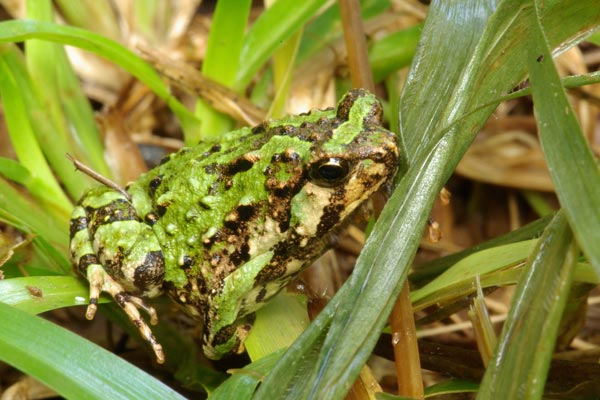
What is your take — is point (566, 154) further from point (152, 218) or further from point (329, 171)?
point (152, 218)

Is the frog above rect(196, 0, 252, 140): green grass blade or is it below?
below

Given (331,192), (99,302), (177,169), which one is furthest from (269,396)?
(177,169)

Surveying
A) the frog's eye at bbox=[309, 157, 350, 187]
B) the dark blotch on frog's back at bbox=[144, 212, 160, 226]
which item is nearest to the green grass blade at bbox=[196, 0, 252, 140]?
the dark blotch on frog's back at bbox=[144, 212, 160, 226]

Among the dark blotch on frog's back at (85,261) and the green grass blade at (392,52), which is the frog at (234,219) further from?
the green grass blade at (392,52)

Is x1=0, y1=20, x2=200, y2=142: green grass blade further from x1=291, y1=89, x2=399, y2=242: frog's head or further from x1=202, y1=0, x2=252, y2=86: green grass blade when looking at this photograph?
x1=291, y1=89, x2=399, y2=242: frog's head

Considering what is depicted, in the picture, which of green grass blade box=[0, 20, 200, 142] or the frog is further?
green grass blade box=[0, 20, 200, 142]

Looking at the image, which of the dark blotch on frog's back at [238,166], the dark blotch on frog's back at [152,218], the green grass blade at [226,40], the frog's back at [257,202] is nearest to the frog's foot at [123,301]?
the frog's back at [257,202]

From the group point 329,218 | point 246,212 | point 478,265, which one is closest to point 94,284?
point 246,212
